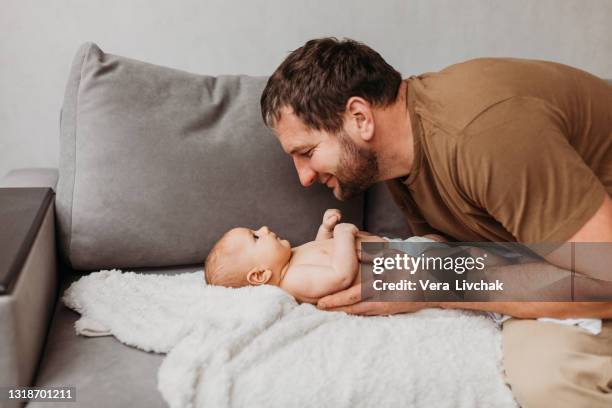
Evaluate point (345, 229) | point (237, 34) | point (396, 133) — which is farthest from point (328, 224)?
point (237, 34)

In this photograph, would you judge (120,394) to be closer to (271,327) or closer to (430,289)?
(271,327)

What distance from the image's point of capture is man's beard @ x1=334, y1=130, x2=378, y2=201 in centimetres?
157

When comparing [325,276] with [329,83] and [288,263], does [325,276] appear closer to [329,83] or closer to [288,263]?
[288,263]

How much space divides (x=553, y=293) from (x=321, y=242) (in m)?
0.60

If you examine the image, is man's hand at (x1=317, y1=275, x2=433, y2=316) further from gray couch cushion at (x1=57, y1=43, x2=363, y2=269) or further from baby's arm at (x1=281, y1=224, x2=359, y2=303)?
gray couch cushion at (x1=57, y1=43, x2=363, y2=269)

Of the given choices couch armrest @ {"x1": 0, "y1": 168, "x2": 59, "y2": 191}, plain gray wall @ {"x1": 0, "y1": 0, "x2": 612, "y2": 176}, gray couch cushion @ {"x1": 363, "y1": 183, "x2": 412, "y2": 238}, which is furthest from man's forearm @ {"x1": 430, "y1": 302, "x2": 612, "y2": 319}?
couch armrest @ {"x1": 0, "y1": 168, "x2": 59, "y2": 191}

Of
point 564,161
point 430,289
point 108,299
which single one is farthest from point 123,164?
point 564,161

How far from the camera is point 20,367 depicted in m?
1.17

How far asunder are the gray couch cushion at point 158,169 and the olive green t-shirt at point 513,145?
1.56 feet

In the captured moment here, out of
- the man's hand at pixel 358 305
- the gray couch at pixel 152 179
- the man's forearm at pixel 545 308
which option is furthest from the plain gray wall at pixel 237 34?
the man's forearm at pixel 545 308

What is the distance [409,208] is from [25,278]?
1.07m

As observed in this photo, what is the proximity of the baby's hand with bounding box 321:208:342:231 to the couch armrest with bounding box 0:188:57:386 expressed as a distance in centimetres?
75

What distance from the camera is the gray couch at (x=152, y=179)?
1.69 m

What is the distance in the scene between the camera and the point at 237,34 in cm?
213
